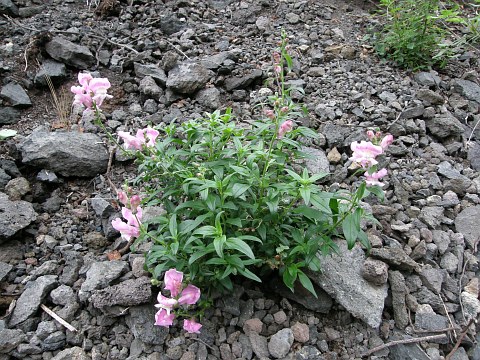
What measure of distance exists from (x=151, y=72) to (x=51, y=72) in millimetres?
885

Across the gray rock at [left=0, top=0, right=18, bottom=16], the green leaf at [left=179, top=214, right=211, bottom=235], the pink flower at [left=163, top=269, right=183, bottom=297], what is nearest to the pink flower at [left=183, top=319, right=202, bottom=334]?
the pink flower at [left=163, top=269, right=183, bottom=297]

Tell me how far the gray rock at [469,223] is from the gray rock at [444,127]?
753 mm

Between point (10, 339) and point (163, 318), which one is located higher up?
point (163, 318)

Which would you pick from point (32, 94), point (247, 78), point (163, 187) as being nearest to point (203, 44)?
point (247, 78)

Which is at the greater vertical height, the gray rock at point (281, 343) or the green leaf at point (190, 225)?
the green leaf at point (190, 225)

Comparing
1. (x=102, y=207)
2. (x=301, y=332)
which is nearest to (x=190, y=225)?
(x=301, y=332)

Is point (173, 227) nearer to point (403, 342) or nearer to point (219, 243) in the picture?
point (219, 243)

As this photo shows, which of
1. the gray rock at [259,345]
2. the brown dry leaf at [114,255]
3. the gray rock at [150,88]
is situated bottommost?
the gray rock at [259,345]

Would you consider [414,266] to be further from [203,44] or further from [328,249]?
[203,44]

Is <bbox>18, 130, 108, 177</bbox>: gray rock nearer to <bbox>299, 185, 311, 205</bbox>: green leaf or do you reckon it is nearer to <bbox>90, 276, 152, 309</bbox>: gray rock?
<bbox>90, 276, 152, 309</bbox>: gray rock

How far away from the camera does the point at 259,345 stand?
2426 millimetres

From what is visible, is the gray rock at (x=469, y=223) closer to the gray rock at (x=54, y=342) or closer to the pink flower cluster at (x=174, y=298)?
the pink flower cluster at (x=174, y=298)

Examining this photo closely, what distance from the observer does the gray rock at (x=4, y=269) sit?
2718mm

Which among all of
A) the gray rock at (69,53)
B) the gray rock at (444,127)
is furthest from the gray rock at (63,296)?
the gray rock at (444,127)
